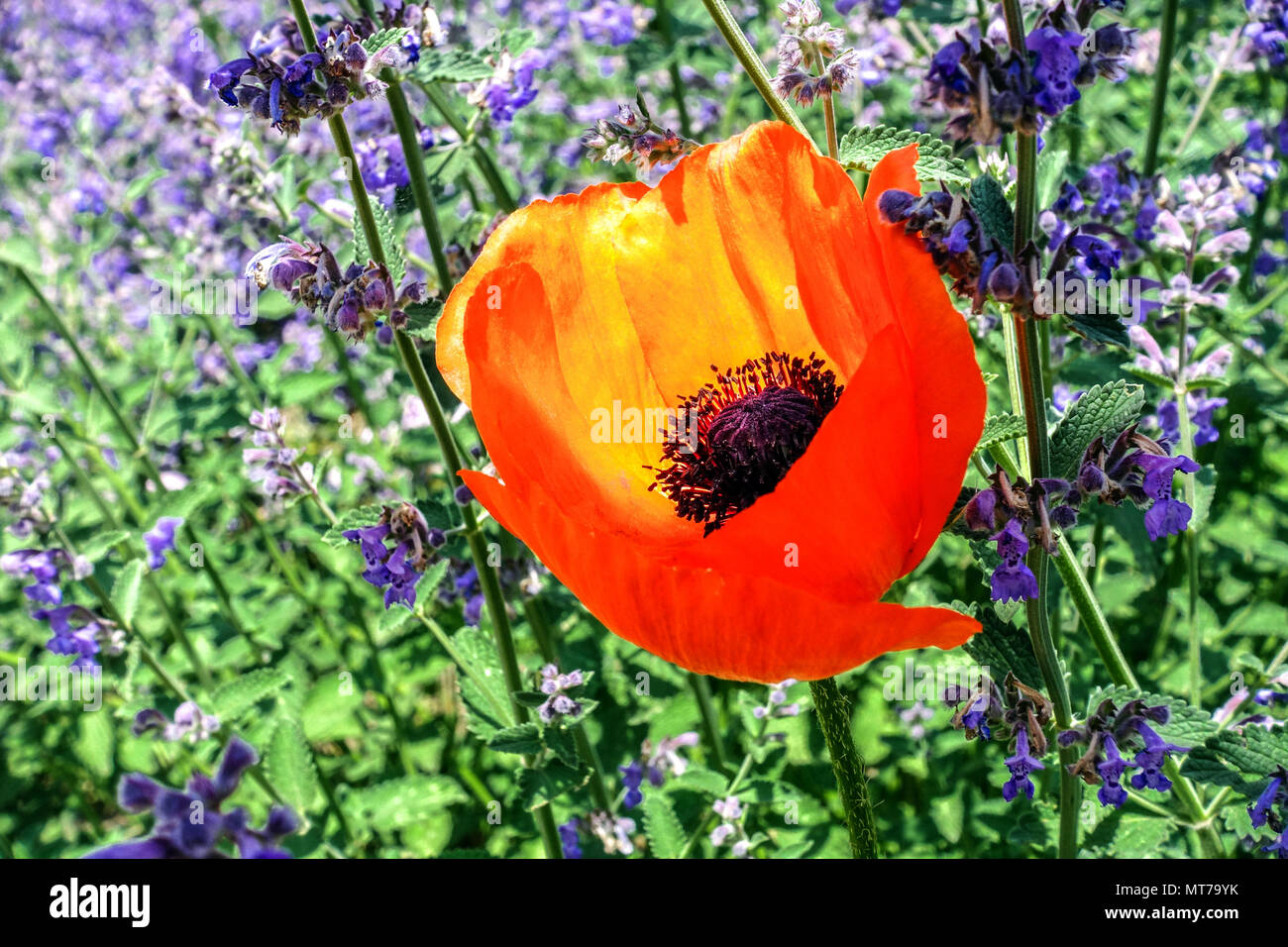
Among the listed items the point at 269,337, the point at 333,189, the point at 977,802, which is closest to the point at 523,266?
the point at 977,802

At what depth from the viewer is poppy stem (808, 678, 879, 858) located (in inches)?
57.9

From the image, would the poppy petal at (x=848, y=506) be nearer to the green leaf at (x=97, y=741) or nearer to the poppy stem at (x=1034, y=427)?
the poppy stem at (x=1034, y=427)

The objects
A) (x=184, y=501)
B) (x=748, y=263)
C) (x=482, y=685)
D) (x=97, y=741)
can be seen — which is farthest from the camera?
(x=97, y=741)

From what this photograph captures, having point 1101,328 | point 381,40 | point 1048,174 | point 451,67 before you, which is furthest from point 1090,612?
point 451,67

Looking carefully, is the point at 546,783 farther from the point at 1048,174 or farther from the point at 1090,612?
the point at 1048,174

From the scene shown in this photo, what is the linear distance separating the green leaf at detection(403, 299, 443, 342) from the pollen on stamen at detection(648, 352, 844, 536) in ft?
1.51

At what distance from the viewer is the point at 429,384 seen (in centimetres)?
193

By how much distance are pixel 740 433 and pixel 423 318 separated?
629mm

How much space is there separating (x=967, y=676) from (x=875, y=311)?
0.73m

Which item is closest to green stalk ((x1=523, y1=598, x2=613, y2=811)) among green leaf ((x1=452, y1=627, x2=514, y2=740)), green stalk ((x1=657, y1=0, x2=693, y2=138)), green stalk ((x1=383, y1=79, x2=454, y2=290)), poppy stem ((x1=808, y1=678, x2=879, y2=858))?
green leaf ((x1=452, y1=627, x2=514, y2=740))

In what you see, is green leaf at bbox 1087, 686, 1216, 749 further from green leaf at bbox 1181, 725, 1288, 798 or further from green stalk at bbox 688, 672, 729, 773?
green stalk at bbox 688, 672, 729, 773

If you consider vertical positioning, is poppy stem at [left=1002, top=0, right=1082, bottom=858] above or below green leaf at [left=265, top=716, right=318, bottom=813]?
above

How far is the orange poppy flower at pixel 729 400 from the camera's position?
1185 mm

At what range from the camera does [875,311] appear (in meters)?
1.34
